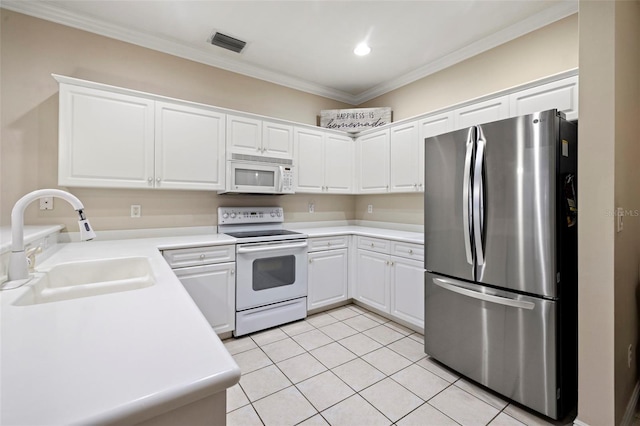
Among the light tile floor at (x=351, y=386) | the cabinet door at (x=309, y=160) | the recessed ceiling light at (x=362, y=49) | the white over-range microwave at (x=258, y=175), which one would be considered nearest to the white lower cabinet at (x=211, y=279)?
the light tile floor at (x=351, y=386)

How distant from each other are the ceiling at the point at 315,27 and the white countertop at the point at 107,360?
8.06 ft

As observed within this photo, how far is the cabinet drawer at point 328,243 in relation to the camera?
3154 millimetres

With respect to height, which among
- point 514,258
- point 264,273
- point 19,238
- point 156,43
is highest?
point 156,43

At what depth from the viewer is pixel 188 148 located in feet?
8.93

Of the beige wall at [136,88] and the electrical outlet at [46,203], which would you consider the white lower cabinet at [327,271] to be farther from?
the electrical outlet at [46,203]

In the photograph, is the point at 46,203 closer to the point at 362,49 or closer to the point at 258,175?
the point at 258,175

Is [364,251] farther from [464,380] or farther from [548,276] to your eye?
[548,276]

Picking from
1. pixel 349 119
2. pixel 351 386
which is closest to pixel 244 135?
pixel 349 119

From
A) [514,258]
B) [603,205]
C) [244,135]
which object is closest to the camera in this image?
[603,205]

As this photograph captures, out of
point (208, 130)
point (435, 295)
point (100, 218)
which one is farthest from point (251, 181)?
point (435, 295)

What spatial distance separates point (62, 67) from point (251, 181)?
5.94 feet

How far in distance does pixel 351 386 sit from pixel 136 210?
2418mm

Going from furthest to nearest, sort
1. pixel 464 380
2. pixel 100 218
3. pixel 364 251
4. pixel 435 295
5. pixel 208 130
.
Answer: pixel 364 251 < pixel 208 130 < pixel 100 218 < pixel 435 295 < pixel 464 380

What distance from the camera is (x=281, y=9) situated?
240 centimetres
